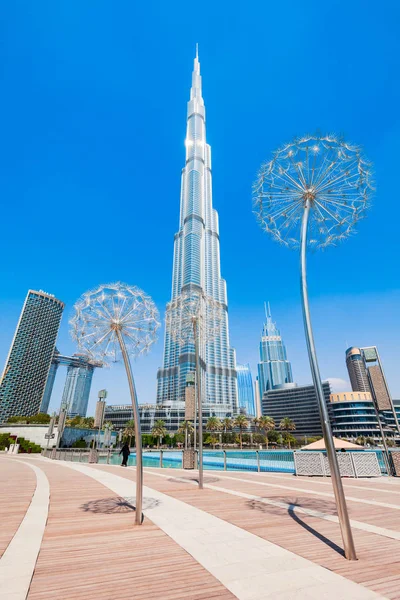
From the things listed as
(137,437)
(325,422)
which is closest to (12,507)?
(137,437)

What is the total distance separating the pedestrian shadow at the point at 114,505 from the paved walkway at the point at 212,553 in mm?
32

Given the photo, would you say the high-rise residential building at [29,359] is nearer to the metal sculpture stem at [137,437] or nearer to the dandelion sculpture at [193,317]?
the dandelion sculpture at [193,317]

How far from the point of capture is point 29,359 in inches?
7219

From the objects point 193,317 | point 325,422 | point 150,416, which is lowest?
point 325,422

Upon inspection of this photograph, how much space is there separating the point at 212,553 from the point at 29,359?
213 m

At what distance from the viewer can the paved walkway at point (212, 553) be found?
11.6ft

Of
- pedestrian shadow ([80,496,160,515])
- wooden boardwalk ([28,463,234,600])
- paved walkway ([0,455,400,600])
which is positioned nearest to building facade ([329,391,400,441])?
pedestrian shadow ([80,496,160,515])

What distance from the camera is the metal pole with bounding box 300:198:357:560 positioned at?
466 cm

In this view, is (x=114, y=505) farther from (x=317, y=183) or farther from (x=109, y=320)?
(x=317, y=183)

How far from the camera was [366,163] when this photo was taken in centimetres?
830

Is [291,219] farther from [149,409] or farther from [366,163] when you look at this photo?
[149,409]

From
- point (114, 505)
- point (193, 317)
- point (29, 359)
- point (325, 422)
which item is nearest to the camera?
point (325, 422)

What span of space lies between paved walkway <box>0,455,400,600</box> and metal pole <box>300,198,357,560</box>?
33 centimetres

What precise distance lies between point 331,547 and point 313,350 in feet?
11.6
